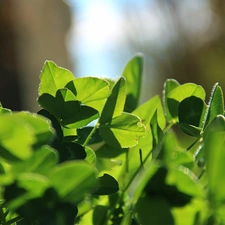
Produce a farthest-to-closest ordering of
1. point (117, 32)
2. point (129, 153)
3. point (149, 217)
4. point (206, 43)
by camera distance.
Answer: point (117, 32), point (206, 43), point (129, 153), point (149, 217)

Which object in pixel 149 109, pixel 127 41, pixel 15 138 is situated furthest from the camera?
pixel 127 41

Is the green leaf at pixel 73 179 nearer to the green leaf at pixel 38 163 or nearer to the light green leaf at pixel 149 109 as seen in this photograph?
the green leaf at pixel 38 163

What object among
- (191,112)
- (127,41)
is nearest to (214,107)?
(191,112)

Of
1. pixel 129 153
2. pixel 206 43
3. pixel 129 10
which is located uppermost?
pixel 129 153

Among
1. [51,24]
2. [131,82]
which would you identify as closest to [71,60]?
[51,24]

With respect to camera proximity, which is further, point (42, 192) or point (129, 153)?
point (129, 153)

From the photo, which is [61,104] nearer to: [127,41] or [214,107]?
[214,107]

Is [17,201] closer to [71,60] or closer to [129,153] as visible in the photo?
[129,153]

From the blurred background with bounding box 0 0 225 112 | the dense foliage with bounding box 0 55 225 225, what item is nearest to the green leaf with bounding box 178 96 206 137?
the dense foliage with bounding box 0 55 225 225
